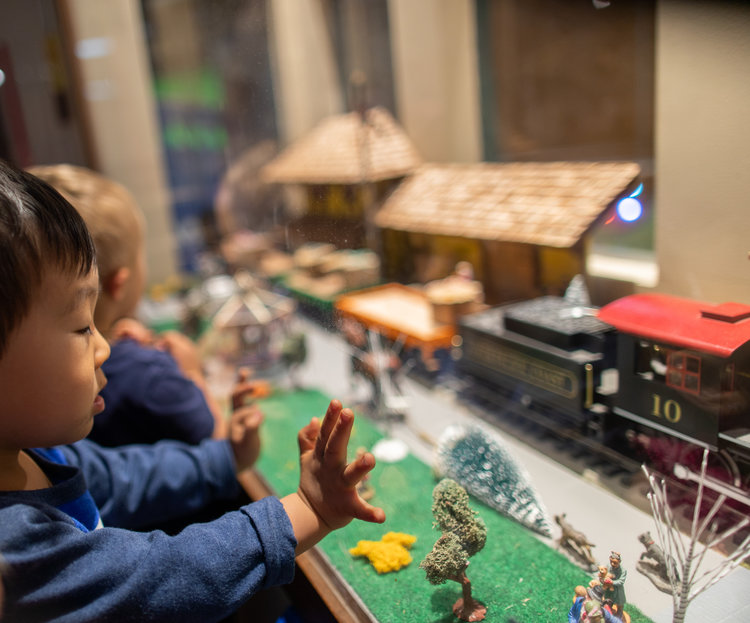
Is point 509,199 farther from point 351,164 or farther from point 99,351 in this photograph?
point 99,351

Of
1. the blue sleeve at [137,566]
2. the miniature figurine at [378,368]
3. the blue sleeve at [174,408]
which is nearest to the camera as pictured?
the blue sleeve at [137,566]

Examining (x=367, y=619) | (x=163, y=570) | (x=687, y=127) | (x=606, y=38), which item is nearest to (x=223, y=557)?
(x=163, y=570)

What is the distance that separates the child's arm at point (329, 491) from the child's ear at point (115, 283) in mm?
631

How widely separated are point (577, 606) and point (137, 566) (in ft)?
A: 1.42

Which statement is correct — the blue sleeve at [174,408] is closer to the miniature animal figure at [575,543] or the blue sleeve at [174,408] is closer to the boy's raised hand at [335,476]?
the boy's raised hand at [335,476]

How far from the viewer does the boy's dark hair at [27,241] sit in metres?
0.50

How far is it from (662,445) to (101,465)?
773 millimetres

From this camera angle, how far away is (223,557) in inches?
22.9

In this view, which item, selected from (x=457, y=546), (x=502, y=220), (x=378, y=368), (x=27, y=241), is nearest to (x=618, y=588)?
(x=457, y=546)

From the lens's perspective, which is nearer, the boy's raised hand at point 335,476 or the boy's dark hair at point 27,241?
the boy's dark hair at point 27,241

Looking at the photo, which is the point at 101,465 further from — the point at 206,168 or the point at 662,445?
the point at 206,168

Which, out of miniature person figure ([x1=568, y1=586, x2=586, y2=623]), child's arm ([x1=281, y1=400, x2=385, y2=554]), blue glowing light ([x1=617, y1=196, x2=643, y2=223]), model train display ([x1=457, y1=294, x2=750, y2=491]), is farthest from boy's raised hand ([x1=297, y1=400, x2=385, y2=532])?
blue glowing light ([x1=617, y1=196, x2=643, y2=223])

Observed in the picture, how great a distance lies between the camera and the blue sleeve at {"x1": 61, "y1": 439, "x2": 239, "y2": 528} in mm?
891

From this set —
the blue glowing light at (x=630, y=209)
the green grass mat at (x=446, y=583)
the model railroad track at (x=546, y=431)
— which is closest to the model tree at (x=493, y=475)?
the green grass mat at (x=446, y=583)
